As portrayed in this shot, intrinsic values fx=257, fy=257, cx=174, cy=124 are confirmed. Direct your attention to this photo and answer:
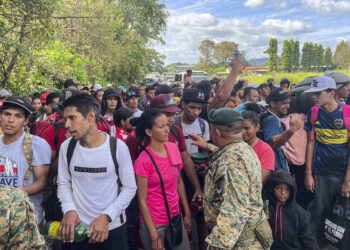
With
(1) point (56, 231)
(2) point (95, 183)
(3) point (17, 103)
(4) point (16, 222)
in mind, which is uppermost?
(3) point (17, 103)

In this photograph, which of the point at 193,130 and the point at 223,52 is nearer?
the point at 193,130

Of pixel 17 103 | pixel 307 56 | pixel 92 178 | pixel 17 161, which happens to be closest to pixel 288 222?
pixel 92 178

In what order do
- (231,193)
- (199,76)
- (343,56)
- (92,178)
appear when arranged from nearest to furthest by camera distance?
(231,193), (92,178), (199,76), (343,56)

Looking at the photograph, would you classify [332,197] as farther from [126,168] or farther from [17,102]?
[17,102]

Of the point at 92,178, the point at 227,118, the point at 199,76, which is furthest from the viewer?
the point at 199,76

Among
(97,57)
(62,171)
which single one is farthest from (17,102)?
(97,57)

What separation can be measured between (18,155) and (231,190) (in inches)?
74.0

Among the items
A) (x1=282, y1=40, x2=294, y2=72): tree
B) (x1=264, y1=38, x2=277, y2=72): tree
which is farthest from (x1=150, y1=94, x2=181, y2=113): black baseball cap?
(x1=282, y1=40, x2=294, y2=72): tree

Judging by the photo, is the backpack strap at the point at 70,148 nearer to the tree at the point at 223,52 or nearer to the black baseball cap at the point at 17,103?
the black baseball cap at the point at 17,103

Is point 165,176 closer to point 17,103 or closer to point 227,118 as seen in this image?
point 227,118

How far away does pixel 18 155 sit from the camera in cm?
231

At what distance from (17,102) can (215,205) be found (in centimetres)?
197

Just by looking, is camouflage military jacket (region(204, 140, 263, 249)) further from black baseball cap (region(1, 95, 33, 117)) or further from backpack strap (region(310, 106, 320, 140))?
backpack strap (region(310, 106, 320, 140))

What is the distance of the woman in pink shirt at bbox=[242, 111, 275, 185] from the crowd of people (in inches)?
0.4
